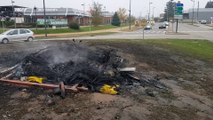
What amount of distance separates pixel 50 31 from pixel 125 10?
5940 centimetres

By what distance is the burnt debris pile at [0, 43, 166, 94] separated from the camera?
11.1 metres

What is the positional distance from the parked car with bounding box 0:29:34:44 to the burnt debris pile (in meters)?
15.8

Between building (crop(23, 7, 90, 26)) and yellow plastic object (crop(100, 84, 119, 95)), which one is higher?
building (crop(23, 7, 90, 26))

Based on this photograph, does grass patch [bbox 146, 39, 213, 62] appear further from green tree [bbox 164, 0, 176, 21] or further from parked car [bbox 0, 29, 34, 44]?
green tree [bbox 164, 0, 176, 21]

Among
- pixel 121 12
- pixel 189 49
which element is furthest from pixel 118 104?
pixel 121 12

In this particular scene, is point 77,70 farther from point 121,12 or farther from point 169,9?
point 169,9

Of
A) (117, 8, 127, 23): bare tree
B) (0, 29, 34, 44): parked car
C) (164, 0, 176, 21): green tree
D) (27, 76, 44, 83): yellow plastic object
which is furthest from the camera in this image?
(164, 0, 176, 21): green tree

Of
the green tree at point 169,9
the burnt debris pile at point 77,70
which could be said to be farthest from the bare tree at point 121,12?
the burnt debris pile at point 77,70

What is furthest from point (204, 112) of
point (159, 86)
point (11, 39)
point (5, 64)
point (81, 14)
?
point (81, 14)

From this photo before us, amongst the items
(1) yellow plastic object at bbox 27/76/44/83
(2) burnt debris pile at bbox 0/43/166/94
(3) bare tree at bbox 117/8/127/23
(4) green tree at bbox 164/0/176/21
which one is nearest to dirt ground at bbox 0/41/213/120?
(1) yellow plastic object at bbox 27/76/44/83

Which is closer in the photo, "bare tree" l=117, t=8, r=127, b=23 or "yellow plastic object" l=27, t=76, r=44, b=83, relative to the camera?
"yellow plastic object" l=27, t=76, r=44, b=83

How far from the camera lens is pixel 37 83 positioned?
10.7 meters

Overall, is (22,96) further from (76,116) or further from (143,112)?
(143,112)

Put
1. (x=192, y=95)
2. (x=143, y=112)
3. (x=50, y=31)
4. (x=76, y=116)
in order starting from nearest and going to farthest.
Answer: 1. (x=76, y=116)
2. (x=143, y=112)
3. (x=192, y=95)
4. (x=50, y=31)
